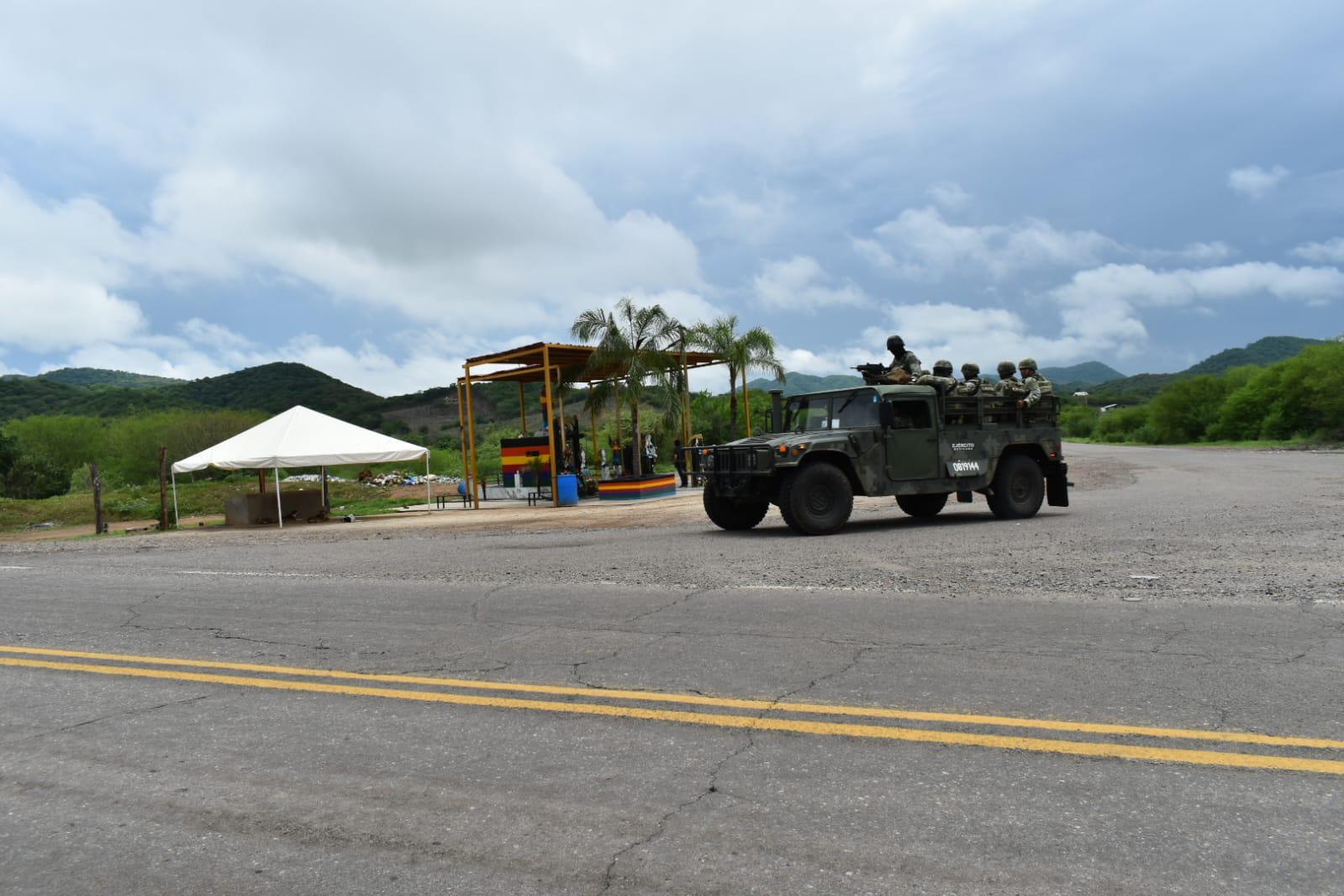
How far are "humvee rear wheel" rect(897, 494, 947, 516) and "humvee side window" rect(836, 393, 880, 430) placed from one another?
246 centimetres

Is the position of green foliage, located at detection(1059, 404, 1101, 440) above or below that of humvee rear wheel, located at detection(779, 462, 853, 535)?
above

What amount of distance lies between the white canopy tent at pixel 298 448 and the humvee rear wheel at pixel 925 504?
13.2 meters

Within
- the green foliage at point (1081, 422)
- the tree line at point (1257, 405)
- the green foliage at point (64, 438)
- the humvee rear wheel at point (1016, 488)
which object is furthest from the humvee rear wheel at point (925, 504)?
the green foliage at point (1081, 422)

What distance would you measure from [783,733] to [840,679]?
3.29 ft

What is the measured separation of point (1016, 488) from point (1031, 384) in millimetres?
1764

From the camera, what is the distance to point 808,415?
1530cm

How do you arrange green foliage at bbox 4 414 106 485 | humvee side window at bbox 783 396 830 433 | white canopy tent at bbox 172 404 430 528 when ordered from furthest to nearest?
green foliage at bbox 4 414 106 485 → white canopy tent at bbox 172 404 430 528 → humvee side window at bbox 783 396 830 433

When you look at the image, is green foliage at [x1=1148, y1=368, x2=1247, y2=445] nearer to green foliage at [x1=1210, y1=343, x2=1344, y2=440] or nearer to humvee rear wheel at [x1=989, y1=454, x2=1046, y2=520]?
green foliage at [x1=1210, y1=343, x2=1344, y2=440]

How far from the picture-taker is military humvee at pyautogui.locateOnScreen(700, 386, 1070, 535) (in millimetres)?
13906

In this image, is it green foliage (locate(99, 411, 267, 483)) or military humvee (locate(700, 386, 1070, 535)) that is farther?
green foliage (locate(99, 411, 267, 483))

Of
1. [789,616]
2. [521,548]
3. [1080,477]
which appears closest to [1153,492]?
[1080,477]

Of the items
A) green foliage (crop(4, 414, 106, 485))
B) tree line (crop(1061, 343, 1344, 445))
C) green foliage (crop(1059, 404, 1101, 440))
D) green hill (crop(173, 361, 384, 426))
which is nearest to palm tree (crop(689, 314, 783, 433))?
tree line (crop(1061, 343, 1344, 445))

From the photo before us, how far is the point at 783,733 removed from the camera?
441 cm

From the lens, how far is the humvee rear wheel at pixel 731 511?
49.5 feet
